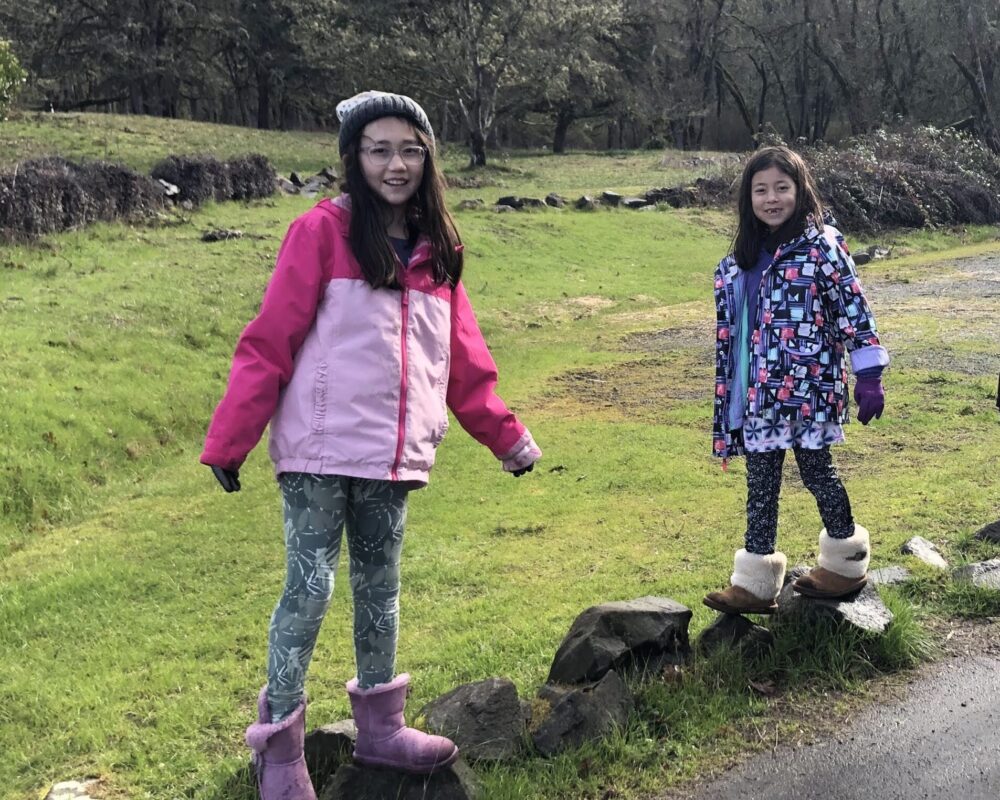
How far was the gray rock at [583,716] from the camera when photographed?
116 inches

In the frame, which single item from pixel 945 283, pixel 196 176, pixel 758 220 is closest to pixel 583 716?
pixel 758 220

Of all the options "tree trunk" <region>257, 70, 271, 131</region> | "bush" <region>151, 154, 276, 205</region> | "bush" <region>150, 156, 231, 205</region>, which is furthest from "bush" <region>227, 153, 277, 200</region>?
"tree trunk" <region>257, 70, 271, 131</region>

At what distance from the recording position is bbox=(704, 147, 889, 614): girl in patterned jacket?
11.0 ft

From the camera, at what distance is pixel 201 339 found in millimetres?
10680

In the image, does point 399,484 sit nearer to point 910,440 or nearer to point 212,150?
point 910,440

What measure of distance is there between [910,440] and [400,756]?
5.45 meters

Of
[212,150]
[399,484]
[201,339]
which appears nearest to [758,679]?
[399,484]

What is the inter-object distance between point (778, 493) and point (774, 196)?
1.11 metres

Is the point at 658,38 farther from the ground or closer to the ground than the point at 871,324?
farther from the ground

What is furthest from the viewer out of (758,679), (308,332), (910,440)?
(910,440)

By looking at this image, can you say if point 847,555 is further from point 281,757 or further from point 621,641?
point 281,757

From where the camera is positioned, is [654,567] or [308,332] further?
[654,567]

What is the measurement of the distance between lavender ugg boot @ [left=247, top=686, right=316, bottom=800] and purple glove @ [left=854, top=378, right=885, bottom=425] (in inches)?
83.6

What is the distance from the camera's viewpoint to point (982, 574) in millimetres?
3895
